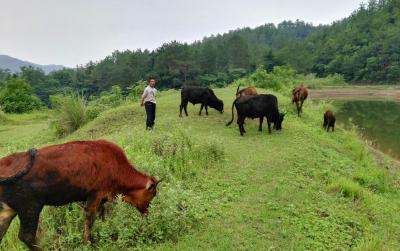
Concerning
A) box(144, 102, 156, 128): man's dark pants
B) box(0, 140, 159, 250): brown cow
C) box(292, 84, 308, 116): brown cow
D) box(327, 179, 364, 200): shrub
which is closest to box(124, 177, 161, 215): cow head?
box(0, 140, 159, 250): brown cow

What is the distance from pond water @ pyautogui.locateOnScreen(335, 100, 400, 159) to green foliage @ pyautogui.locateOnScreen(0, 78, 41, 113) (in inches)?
1044

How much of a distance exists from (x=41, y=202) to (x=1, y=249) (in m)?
1.27

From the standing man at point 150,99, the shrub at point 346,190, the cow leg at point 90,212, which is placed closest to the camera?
the cow leg at point 90,212

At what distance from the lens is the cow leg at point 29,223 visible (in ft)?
15.8

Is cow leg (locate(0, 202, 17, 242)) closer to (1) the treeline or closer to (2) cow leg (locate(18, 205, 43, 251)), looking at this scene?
(2) cow leg (locate(18, 205, 43, 251))

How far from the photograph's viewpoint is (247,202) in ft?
24.4

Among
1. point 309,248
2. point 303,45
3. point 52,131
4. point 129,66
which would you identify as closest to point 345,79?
point 303,45

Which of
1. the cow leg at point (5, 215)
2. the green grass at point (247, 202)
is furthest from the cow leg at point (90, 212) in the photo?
the cow leg at point (5, 215)

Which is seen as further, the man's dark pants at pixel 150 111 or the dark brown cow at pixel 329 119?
the dark brown cow at pixel 329 119

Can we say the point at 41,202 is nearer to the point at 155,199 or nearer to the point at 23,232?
the point at 23,232

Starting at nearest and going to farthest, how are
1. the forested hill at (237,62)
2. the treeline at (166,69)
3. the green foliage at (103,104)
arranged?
the green foliage at (103,104) → the treeline at (166,69) → the forested hill at (237,62)

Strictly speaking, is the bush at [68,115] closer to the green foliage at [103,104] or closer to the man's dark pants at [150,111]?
the green foliage at [103,104]

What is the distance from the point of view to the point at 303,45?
87.6 metres

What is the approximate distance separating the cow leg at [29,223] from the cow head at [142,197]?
1331 mm
